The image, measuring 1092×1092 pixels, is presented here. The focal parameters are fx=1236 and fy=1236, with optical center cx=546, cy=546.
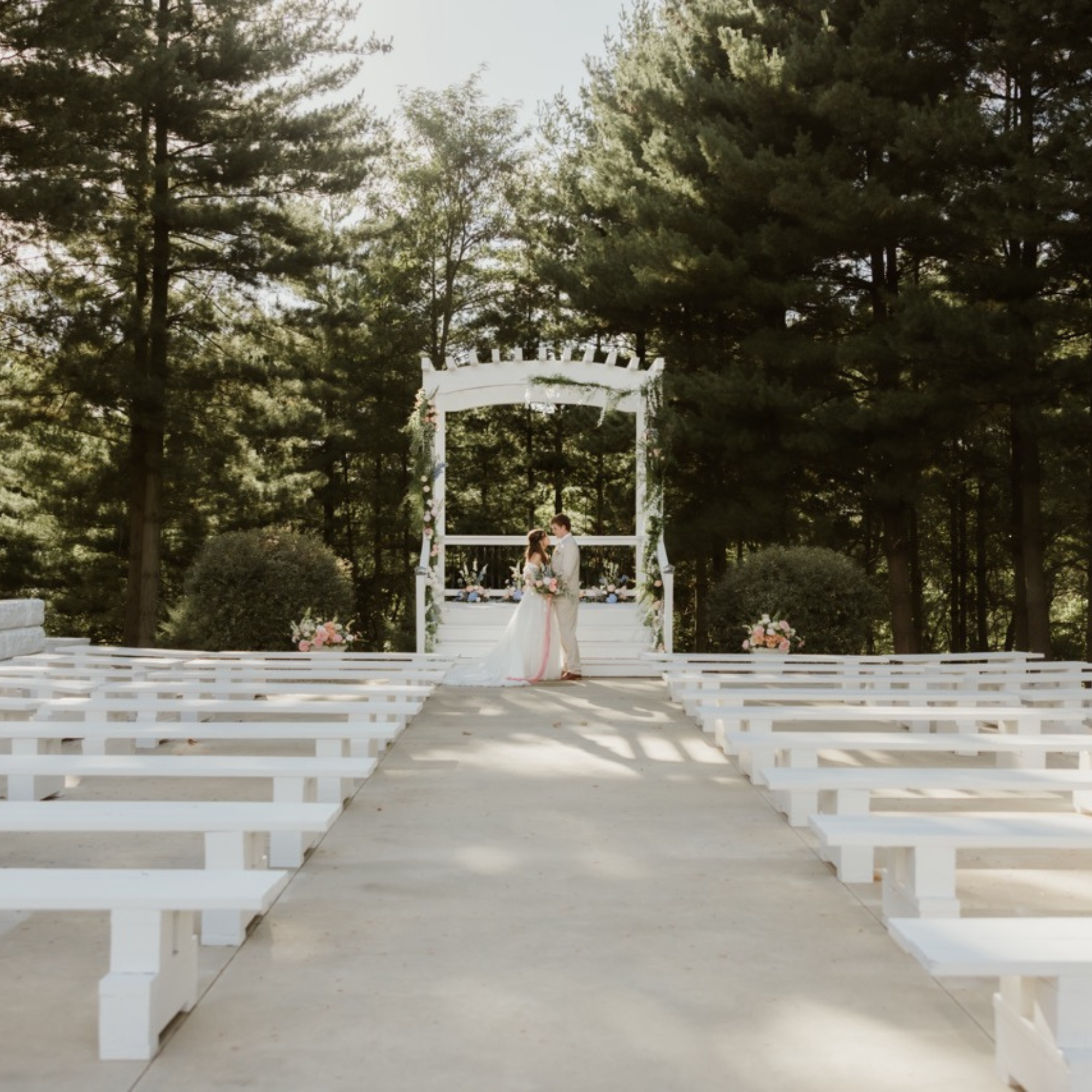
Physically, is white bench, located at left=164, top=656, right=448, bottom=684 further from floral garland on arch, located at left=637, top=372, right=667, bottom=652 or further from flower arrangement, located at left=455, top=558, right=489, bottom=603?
floral garland on arch, located at left=637, top=372, right=667, bottom=652

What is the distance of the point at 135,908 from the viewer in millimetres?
2922

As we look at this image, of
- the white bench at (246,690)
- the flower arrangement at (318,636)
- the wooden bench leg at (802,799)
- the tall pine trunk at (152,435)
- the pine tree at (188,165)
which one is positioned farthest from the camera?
the tall pine trunk at (152,435)

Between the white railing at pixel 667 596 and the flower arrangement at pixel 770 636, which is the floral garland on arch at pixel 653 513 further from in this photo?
the flower arrangement at pixel 770 636

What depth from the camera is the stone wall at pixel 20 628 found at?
33.8 ft

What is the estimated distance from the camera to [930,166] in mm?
15109

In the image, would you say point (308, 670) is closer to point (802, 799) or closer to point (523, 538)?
point (523, 538)

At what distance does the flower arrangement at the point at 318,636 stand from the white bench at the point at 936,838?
864cm

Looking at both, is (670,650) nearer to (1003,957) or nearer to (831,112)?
(831,112)

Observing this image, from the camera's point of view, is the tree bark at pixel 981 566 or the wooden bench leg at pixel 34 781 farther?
the tree bark at pixel 981 566

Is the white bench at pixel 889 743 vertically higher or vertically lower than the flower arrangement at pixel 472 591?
lower

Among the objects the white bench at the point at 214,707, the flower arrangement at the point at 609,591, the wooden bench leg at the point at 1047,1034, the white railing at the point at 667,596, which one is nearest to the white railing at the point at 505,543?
the white railing at the point at 667,596

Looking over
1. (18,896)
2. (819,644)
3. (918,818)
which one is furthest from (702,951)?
(819,644)

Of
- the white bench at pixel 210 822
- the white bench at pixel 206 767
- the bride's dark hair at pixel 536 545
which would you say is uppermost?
the bride's dark hair at pixel 536 545

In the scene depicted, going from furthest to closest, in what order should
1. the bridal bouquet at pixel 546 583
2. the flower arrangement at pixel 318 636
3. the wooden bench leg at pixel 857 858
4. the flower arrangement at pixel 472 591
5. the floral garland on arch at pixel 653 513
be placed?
the flower arrangement at pixel 472 591, the floral garland on arch at pixel 653 513, the flower arrangement at pixel 318 636, the bridal bouquet at pixel 546 583, the wooden bench leg at pixel 857 858
